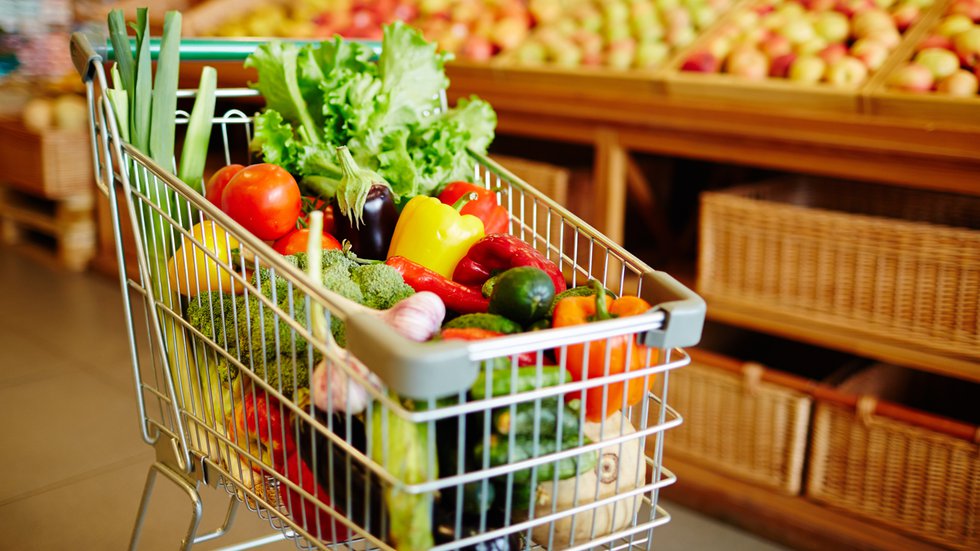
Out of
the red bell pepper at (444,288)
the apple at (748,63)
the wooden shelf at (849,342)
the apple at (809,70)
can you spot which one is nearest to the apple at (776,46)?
the apple at (748,63)

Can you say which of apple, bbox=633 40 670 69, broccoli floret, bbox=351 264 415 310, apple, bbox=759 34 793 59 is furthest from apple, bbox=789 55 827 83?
broccoli floret, bbox=351 264 415 310

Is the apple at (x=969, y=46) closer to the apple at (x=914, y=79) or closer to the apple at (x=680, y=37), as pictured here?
Answer: the apple at (x=914, y=79)

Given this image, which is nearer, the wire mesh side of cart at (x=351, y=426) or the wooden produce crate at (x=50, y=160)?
the wire mesh side of cart at (x=351, y=426)

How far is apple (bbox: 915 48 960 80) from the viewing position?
6.23 feet

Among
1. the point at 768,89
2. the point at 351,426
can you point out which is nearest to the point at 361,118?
the point at 351,426

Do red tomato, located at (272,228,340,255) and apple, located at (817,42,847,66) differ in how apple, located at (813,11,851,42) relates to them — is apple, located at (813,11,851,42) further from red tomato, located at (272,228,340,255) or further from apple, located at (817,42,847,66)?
red tomato, located at (272,228,340,255)

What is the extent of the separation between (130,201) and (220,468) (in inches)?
12.8

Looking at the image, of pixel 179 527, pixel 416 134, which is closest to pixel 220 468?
pixel 416 134

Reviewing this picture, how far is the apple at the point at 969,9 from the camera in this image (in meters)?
2.04

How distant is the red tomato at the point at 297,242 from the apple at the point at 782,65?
54.8 inches

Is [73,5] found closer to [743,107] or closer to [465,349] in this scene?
[743,107]

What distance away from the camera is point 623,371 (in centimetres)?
85

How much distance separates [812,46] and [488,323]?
1644mm

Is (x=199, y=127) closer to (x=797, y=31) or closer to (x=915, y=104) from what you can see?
(x=915, y=104)
